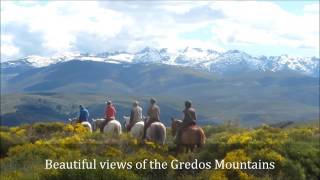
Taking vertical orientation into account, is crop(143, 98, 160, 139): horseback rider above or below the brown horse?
above

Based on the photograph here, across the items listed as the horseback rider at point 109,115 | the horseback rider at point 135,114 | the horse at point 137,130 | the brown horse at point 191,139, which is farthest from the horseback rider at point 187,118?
the horseback rider at point 109,115

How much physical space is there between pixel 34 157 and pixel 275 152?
7.68 m

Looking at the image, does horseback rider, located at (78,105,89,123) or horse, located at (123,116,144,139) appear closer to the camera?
horse, located at (123,116,144,139)

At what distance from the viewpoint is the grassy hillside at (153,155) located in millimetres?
12898

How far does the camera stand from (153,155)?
55.6 feet

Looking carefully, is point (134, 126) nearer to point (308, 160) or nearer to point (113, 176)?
point (308, 160)

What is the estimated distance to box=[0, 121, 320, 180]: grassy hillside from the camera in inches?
508

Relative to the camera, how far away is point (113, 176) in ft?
38.3

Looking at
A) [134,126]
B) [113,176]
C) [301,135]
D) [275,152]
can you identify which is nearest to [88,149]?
[134,126]

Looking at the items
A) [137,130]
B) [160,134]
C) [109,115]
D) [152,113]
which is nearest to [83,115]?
[109,115]

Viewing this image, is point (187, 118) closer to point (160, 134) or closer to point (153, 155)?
point (160, 134)

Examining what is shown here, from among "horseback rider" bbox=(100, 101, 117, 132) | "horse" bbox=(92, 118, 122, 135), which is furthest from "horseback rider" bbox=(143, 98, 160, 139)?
"horseback rider" bbox=(100, 101, 117, 132)

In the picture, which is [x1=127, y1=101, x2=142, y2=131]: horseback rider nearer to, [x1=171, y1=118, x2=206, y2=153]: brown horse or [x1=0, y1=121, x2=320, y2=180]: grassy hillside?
[x1=0, y1=121, x2=320, y2=180]: grassy hillside

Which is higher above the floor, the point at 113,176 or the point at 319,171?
the point at 113,176
